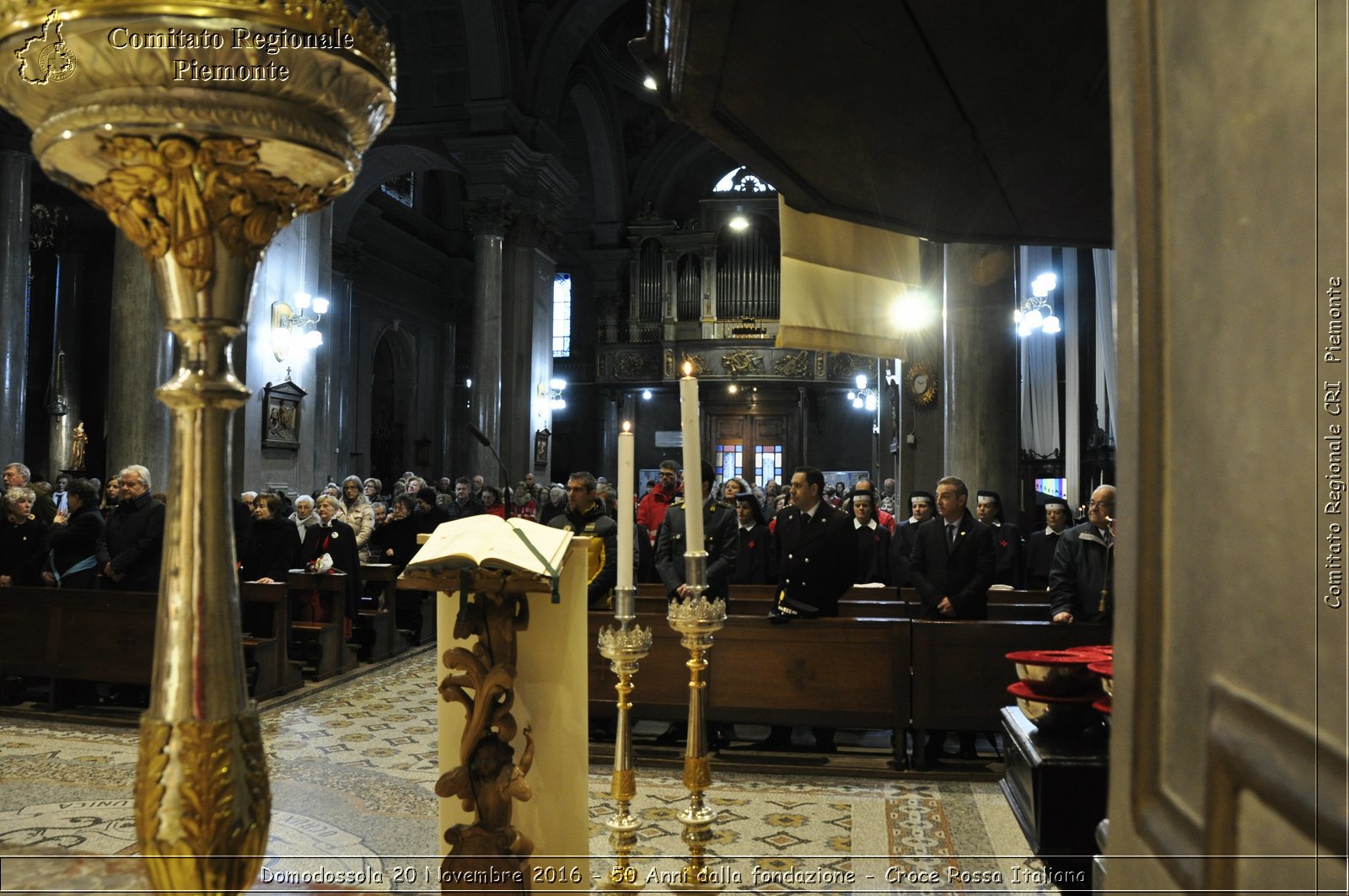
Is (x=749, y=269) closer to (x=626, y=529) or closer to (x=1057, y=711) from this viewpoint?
(x=1057, y=711)

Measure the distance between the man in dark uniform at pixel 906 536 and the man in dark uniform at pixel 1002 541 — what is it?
41 centimetres

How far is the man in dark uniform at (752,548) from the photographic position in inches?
281

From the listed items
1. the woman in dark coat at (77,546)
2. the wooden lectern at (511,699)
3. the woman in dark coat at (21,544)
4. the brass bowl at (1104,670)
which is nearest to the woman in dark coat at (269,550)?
the woman in dark coat at (77,546)

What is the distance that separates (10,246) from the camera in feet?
32.9

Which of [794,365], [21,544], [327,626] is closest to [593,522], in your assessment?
[327,626]

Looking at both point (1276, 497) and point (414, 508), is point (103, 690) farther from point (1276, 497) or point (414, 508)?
point (1276, 497)

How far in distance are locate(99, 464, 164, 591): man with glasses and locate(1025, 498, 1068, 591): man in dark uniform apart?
21.3ft

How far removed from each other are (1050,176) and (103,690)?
7236 millimetres

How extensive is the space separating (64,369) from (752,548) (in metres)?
12.4

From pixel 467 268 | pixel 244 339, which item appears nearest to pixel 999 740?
pixel 244 339

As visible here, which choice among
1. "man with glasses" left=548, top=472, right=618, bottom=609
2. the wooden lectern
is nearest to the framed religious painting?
"man with glasses" left=548, top=472, right=618, bottom=609

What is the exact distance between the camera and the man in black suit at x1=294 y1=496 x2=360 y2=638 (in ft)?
25.1

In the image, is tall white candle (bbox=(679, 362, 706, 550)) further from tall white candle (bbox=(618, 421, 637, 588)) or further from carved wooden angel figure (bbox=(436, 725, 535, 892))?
carved wooden angel figure (bbox=(436, 725, 535, 892))

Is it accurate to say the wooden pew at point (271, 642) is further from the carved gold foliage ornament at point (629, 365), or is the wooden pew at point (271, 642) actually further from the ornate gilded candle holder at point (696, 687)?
the carved gold foliage ornament at point (629, 365)
